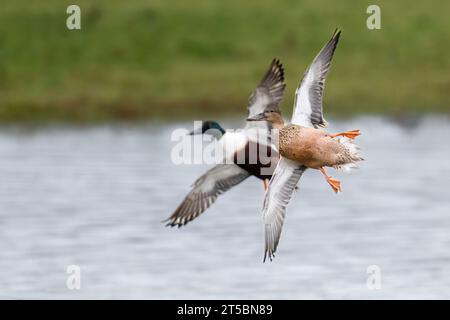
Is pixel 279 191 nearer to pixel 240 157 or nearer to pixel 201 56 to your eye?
pixel 240 157

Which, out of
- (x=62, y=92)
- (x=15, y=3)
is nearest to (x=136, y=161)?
(x=62, y=92)

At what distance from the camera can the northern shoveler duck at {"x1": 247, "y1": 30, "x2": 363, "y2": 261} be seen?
11.9 metres

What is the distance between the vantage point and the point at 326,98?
31219 mm

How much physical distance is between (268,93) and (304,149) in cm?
354

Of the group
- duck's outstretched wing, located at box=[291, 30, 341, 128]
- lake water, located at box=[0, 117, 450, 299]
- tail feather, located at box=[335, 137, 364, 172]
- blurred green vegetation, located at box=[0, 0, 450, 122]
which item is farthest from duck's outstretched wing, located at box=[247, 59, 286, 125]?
blurred green vegetation, located at box=[0, 0, 450, 122]

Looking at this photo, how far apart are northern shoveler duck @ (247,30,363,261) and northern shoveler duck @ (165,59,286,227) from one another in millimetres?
1540

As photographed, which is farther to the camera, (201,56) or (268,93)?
(201,56)

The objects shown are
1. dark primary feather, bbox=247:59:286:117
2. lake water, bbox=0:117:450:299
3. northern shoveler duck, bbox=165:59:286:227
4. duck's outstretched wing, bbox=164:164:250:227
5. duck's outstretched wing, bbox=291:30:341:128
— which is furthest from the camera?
lake water, bbox=0:117:450:299

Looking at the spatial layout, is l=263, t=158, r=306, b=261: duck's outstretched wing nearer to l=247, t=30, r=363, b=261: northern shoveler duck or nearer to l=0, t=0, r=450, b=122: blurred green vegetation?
l=247, t=30, r=363, b=261: northern shoveler duck

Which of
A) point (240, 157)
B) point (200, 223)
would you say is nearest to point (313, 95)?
point (240, 157)

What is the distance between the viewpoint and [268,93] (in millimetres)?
15320

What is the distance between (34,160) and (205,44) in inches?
270

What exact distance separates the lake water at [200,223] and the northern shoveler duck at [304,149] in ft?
17.2
